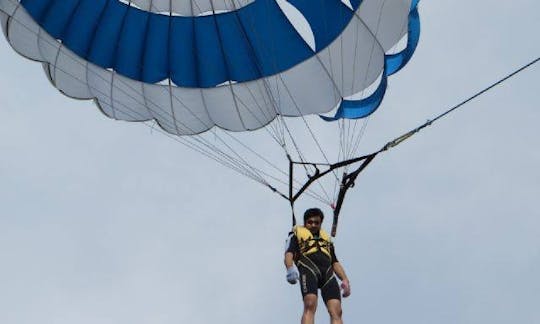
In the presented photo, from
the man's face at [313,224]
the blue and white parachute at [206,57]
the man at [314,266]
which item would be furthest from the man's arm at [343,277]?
the blue and white parachute at [206,57]

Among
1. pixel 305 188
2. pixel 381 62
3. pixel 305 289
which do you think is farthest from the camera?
pixel 381 62

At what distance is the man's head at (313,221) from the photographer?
12.1 metres

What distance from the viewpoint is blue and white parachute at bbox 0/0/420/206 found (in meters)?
14.3

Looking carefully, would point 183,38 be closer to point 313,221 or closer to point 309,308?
point 313,221

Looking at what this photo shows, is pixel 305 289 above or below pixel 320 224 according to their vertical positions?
below

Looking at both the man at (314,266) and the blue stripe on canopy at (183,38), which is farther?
the blue stripe on canopy at (183,38)

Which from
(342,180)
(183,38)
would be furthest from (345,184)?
(183,38)

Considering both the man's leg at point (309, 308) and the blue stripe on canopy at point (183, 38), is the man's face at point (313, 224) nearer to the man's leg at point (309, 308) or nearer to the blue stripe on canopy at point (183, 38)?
the man's leg at point (309, 308)

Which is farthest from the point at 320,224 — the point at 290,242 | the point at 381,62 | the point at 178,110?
the point at 178,110

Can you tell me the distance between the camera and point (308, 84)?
14.7 metres

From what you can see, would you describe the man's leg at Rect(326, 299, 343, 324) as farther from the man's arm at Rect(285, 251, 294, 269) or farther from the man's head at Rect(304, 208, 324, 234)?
the man's head at Rect(304, 208, 324, 234)

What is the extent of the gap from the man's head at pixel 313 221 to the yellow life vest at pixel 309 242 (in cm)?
6

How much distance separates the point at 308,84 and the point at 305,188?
2.48m

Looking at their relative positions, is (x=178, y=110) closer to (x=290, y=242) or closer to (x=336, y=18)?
(x=336, y=18)
